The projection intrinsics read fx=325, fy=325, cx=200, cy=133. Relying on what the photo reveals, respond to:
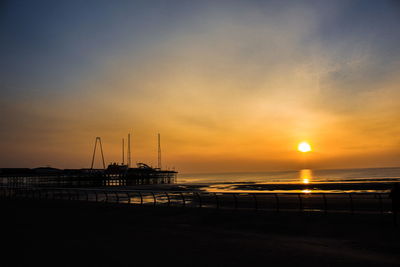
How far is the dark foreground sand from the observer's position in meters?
8.12

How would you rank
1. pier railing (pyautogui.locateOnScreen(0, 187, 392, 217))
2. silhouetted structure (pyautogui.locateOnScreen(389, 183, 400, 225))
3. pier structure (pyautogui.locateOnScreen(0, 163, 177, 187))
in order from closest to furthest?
silhouetted structure (pyautogui.locateOnScreen(389, 183, 400, 225))
pier railing (pyautogui.locateOnScreen(0, 187, 392, 217))
pier structure (pyautogui.locateOnScreen(0, 163, 177, 187))

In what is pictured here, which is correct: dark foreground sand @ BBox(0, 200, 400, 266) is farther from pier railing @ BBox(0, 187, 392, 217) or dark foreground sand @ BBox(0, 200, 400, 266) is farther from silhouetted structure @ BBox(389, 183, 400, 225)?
pier railing @ BBox(0, 187, 392, 217)

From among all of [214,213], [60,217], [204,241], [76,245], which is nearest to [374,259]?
[204,241]

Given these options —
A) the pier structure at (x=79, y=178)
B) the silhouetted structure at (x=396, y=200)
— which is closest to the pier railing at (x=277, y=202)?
the silhouetted structure at (x=396, y=200)

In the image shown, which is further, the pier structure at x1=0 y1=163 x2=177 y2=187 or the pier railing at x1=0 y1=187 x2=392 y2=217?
the pier structure at x1=0 y1=163 x2=177 y2=187

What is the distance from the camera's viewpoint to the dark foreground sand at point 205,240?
8.12 meters

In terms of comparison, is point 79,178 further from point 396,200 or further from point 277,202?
point 396,200

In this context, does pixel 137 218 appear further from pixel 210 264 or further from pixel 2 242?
pixel 210 264

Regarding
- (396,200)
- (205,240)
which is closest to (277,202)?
(396,200)

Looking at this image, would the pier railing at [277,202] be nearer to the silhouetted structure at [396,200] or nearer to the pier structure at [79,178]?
the silhouetted structure at [396,200]

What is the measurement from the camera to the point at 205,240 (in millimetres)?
10648

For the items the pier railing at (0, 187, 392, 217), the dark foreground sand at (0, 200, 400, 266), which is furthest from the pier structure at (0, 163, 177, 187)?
the dark foreground sand at (0, 200, 400, 266)

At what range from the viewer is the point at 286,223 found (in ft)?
45.5

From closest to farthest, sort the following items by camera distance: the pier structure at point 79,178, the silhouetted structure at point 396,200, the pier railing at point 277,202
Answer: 1. the silhouetted structure at point 396,200
2. the pier railing at point 277,202
3. the pier structure at point 79,178
